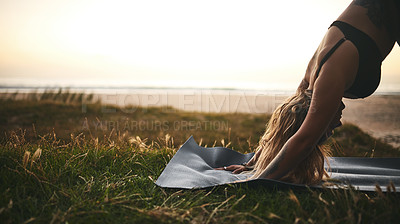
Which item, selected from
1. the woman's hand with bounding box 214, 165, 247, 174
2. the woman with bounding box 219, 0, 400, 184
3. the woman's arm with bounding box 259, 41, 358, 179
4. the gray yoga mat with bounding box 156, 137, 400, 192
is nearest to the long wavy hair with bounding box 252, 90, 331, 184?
the woman with bounding box 219, 0, 400, 184

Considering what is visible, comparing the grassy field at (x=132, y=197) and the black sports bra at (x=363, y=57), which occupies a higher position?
the black sports bra at (x=363, y=57)

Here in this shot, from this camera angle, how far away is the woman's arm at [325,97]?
202cm

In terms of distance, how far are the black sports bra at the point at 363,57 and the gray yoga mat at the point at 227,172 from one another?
85 cm

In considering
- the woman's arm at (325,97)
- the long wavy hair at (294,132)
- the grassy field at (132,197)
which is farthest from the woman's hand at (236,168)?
the woman's arm at (325,97)

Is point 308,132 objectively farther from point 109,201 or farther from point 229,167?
point 109,201

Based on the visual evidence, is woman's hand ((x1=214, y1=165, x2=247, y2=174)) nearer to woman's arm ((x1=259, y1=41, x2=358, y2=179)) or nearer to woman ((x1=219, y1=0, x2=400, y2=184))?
woman ((x1=219, y1=0, x2=400, y2=184))

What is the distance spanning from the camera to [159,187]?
247 cm

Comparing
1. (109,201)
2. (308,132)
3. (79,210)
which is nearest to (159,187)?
(109,201)

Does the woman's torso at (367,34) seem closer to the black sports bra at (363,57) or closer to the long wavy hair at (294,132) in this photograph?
the black sports bra at (363,57)

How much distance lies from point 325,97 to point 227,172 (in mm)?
1375

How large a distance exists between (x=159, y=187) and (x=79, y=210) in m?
0.73

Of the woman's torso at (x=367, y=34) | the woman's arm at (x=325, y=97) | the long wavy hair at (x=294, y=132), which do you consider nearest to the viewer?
the woman's arm at (x=325, y=97)

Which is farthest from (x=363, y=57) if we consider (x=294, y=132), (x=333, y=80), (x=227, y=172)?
(x=227, y=172)

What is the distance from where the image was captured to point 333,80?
2012 millimetres
